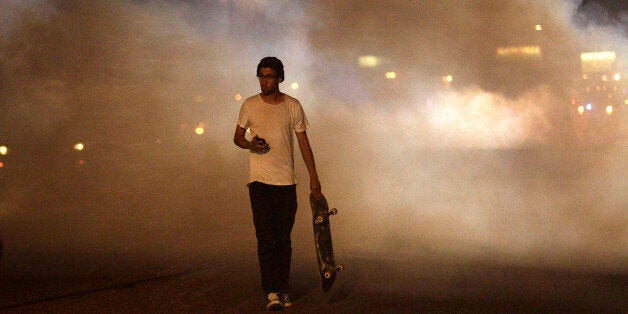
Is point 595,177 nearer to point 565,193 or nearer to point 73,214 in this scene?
point 565,193

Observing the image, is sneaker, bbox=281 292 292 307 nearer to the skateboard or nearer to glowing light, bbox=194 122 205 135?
the skateboard

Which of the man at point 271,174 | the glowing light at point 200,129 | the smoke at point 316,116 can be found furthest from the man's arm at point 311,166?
the glowing light at point 200,129

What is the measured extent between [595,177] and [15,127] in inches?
399

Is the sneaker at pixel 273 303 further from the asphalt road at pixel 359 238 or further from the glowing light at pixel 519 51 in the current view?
the glowing light at pixel 519 51

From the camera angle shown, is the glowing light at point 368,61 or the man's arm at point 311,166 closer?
the man's arm at point 311,166

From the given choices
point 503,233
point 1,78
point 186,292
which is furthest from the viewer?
point 1,78

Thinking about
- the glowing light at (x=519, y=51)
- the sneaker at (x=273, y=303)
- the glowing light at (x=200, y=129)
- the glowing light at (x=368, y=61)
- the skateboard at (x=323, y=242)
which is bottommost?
the sneaker at (x=273, y=303)

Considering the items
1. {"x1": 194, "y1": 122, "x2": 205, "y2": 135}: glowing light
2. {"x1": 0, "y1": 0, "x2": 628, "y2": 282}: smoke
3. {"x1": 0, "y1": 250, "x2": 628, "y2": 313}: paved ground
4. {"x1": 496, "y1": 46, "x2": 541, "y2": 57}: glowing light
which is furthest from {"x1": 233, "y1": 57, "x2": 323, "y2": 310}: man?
{"x1": 194, "y1": 122, "x2": 205, "y2": 135}: glowing light

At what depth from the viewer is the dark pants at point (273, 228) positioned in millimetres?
4738

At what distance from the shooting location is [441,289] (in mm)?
5160

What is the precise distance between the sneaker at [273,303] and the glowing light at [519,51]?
416 inches

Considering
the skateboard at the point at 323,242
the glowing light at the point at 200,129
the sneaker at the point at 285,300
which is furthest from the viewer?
the glowing light at the point at 200,129

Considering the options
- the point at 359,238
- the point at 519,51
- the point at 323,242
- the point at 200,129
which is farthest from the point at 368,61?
the point at 323,242

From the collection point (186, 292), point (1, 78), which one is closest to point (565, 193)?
point (186, 292)
